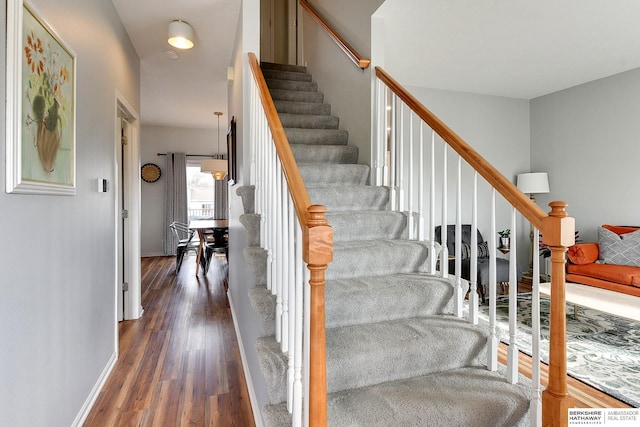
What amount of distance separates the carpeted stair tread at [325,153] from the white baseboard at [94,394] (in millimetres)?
2070

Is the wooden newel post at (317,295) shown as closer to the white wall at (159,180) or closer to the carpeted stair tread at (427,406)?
the carpeted stair tread at (427,406)

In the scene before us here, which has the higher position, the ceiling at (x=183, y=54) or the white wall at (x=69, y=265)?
the ceiling at (x=183, y=54)

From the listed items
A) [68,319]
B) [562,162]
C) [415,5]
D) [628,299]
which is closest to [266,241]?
[68,319]

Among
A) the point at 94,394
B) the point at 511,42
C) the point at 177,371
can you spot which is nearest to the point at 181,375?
the point at 177,371

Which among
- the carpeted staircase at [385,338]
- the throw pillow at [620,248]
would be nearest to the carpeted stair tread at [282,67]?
the carpeted staircase at [385,338]

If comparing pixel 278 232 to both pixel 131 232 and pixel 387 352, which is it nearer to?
pixel 387 352

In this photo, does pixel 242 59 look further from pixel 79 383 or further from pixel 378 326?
pixel 79 383

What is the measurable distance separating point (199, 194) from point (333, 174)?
6.00 metres

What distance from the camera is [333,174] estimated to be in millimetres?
2641

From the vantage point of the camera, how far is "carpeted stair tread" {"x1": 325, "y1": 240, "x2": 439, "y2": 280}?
1.94 meters

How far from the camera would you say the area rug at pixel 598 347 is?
89.2 inches

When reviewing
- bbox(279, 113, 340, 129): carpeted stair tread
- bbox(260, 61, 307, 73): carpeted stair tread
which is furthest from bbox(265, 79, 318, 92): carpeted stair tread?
bbox(279, 113, 340, 129): carpeted stair tread

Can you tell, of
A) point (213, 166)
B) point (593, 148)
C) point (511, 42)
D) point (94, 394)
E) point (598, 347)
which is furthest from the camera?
point (213, 166)

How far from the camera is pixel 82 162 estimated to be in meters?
2.04
